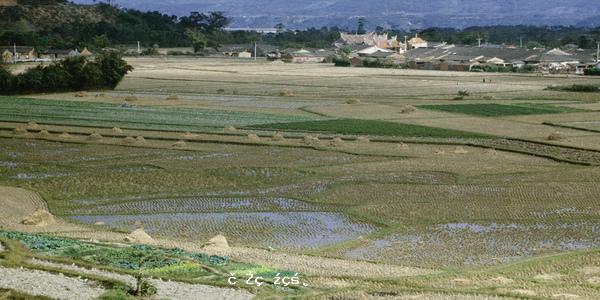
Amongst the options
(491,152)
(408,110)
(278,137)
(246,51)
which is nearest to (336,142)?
(278,137)

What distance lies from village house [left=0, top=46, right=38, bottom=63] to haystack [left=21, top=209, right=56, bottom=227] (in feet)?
139

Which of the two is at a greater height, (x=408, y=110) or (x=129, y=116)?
(x=129, y=116)

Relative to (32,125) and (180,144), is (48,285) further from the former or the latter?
(32,125)

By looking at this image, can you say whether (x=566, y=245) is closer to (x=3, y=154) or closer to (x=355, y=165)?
(x=355, y=165)

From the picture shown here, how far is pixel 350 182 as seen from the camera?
20484 millimetres

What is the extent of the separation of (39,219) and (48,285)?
18.1 ft

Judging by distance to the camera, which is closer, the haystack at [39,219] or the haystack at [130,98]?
the haystack at [39,219]

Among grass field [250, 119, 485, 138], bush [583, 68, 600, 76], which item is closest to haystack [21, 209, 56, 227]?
grass field [250, 119, 485, 138]

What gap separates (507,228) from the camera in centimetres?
1606

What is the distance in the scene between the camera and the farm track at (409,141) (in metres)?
24.0

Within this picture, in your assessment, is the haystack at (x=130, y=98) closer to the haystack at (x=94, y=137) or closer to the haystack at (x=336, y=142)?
the haystack at (x=94, y=137)

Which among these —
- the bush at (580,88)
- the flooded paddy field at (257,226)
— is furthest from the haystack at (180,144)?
the bush at (580,88)

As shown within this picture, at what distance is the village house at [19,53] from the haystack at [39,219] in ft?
139

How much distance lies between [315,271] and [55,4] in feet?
299
